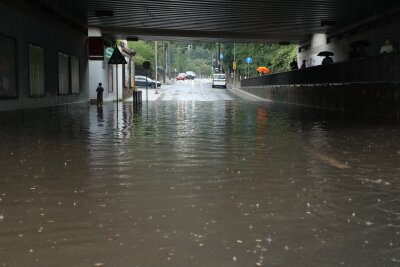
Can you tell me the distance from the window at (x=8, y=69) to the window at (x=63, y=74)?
20.8ft

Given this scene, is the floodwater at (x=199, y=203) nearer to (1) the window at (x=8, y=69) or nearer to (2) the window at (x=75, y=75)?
(1) the window at (x=8, y=69)

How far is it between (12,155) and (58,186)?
2.91 metres

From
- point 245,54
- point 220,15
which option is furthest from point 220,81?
point 220,15

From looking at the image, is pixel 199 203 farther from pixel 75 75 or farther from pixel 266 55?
pixel 266 55

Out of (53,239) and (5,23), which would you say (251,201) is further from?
(5,23)

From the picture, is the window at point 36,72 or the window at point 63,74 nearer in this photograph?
the window at point 36,72

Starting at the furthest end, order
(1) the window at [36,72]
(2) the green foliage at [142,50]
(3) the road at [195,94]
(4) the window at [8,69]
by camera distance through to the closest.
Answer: (2) the green foliage at [142,50], (3) the road at [195,94], (1) the window at [36,72], (4) the window at [8,69]

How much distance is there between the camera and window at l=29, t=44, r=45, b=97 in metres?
20.0

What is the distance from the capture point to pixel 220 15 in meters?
27.0

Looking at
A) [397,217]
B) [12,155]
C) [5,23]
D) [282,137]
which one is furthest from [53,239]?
[5,23]

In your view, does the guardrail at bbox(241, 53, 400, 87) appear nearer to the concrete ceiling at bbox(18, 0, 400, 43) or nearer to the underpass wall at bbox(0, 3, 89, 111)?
the concrete ceiling at bbox(18, 0, 400, 43)

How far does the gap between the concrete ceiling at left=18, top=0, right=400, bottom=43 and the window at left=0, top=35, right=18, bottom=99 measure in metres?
3.88

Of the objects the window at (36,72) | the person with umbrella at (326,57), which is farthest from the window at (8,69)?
the person with umbrella at (326,57)

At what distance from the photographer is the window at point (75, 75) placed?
27484mm
